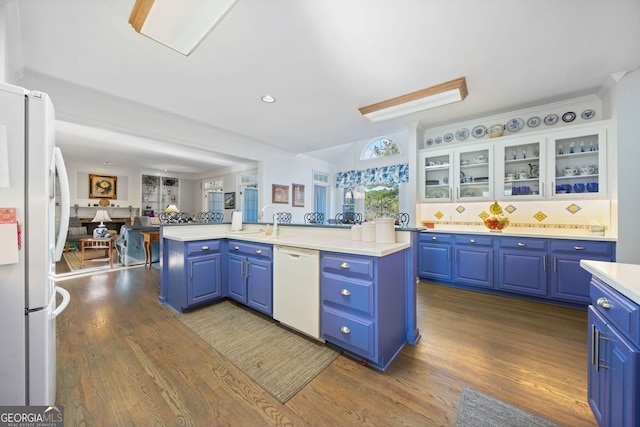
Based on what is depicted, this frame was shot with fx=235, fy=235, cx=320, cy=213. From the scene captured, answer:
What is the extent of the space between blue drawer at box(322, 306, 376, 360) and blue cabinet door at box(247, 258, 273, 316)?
27.0 inches

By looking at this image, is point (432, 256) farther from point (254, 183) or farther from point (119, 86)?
point (254, 183)

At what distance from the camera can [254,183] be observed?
707 cm

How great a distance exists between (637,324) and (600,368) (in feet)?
1.53

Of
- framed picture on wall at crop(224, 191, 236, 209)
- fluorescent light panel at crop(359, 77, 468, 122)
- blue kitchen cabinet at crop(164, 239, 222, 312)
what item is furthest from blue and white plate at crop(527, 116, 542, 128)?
framed picture on wall at crop(224, 191, 236, 209)

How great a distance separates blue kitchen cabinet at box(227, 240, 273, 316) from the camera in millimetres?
2371

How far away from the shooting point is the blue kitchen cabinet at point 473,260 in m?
3.20

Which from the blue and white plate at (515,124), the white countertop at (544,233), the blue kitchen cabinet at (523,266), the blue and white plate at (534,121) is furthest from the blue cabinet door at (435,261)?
the blue and white plate at (534,121)

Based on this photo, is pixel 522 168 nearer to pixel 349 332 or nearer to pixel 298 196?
pixel 349 332

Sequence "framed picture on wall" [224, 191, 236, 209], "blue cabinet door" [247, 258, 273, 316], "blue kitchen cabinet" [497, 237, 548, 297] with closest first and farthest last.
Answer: "blue cabinet door" [247, 258, 273, 316] → "blue kitchen cabinet" [497, 237, 548, 297] → "framed picture on wall" [224, 191, 236, 209]

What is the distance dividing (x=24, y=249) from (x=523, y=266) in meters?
4.32

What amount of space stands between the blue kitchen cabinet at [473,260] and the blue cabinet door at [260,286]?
2711 millimetres

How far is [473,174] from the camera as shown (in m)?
3.83

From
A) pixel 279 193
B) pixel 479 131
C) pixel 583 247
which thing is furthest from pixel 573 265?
pixel 279 193

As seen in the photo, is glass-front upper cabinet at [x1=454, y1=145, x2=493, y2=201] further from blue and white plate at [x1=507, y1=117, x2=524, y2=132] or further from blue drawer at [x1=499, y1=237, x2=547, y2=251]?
Result: blue drawer at [x1=499, y1=237, x2=547, y2=251]
